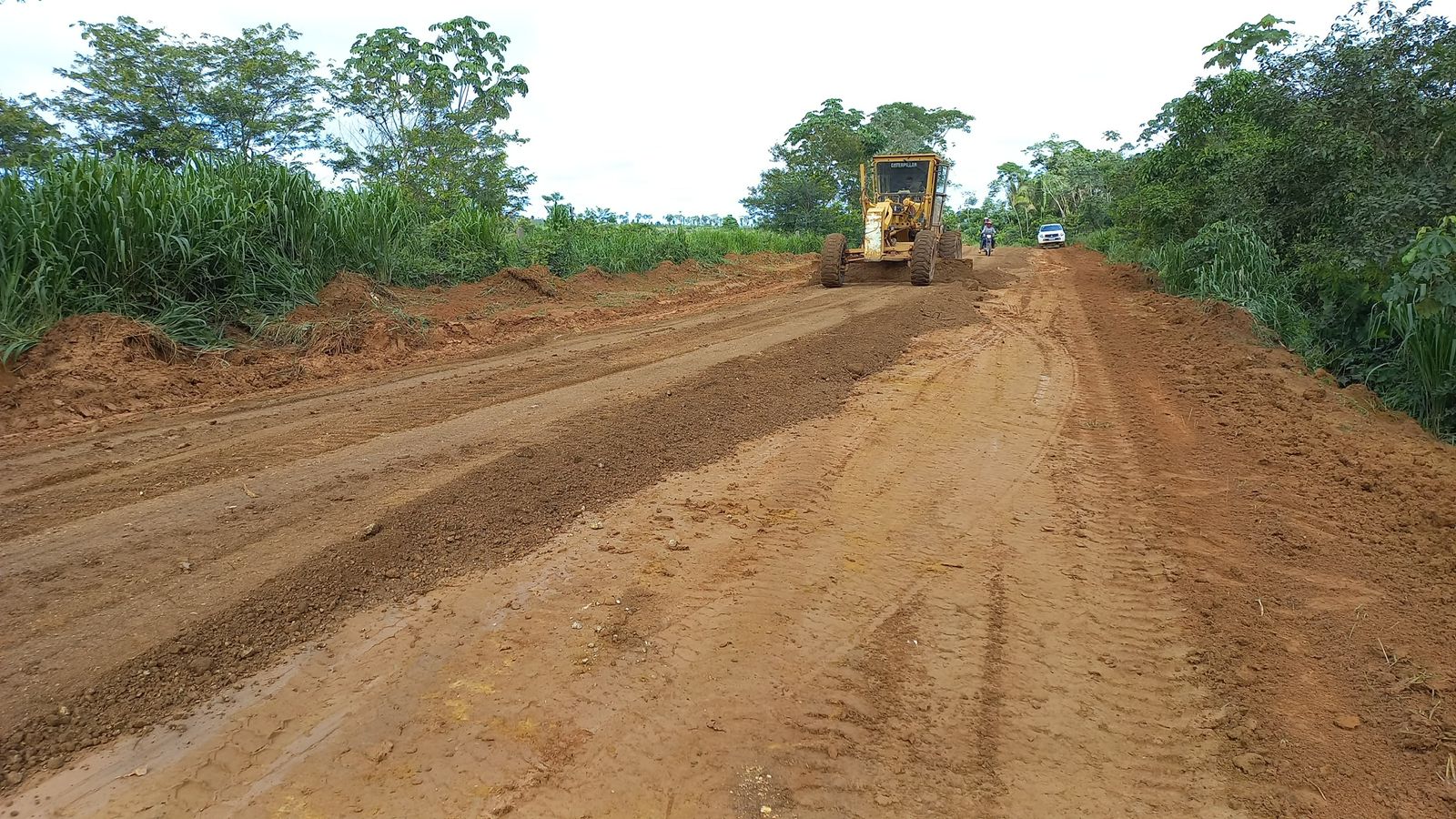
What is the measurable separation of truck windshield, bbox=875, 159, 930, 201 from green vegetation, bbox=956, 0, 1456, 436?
4619mm

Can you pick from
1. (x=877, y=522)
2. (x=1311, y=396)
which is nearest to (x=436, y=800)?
(x=877, y=522)

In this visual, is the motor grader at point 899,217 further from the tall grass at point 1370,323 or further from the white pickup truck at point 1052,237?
the white pickup truck at point 1052,237

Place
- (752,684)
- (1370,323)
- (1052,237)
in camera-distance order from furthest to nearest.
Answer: (1052,237)
(1370,323)
(752,684)

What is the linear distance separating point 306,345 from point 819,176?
86.9ft

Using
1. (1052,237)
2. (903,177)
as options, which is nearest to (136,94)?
(903,177)

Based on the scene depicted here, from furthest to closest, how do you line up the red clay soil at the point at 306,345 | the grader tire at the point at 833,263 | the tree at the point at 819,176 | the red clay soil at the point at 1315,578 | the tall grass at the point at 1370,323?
1. the tree at the point at 819,176
2. the grader tire at the point at 833,263
3. the red clay soil at the point at 306,345
4. the tall grass at the point at 1370,323
5. the red clay soil at the point at 1315,578

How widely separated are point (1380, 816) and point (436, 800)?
2797 millimetres

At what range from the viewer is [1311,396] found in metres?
6.30

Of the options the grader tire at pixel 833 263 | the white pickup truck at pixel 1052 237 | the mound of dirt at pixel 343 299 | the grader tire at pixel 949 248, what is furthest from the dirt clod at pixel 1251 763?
the white pickup truck at pixel 1052 237

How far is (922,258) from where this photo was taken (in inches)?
589

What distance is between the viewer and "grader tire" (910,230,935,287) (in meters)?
15.0

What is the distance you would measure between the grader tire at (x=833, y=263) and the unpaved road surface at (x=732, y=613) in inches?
397

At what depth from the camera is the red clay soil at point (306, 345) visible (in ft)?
20.9

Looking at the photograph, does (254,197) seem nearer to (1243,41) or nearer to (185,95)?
(185,95)
